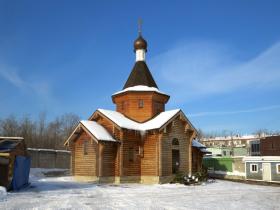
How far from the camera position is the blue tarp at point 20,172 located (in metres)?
18.1

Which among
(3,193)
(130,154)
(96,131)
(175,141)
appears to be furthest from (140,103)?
(3,193)

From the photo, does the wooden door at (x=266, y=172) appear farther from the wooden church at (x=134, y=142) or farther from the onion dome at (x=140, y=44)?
the onion dome at (x=140, y=44)

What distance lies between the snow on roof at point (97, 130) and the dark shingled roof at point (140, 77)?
5.25 m

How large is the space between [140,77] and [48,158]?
1919 centimetres

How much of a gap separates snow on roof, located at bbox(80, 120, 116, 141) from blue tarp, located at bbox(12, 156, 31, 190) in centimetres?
526

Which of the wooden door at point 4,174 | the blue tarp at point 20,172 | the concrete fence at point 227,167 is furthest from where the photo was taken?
the concrete fence at point 227,167

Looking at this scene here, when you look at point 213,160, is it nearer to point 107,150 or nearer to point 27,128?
point 107,150

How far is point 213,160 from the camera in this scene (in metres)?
39.0

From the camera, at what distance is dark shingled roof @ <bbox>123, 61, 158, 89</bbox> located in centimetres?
2970

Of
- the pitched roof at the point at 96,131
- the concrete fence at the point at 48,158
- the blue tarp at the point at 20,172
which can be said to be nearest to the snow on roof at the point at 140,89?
the pitched roof at the point at 96,131

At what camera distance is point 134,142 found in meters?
26.3

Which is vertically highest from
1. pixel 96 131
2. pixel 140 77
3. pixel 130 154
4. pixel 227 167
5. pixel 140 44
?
pixel 140 44

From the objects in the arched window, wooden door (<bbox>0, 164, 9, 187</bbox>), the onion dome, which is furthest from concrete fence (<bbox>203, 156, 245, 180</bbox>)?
wooden door (<bbox>0, 164, 9, 187</bbox>)

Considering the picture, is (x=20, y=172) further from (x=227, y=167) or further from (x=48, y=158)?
(x=48, y=158)
